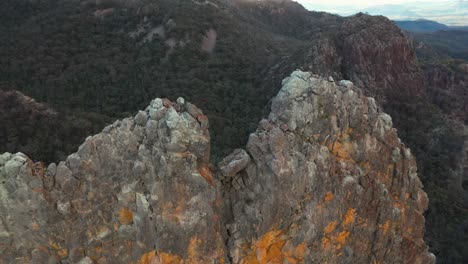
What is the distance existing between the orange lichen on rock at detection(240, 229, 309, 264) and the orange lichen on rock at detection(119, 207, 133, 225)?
106 inches

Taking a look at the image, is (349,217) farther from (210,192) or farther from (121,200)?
(121,200)

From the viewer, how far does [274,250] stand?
9.38 m

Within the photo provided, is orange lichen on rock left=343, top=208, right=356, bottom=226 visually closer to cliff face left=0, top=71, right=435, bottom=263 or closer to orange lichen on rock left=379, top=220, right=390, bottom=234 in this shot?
cliff face left=0, top=71, right=435, bottom=263

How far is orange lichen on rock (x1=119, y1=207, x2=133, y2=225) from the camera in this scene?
27.0 ft

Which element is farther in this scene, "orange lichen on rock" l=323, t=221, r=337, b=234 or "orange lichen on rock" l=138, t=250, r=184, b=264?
"orange lichen on rock" l=323, t=221, r=337, b=234

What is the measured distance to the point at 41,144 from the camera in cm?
2672

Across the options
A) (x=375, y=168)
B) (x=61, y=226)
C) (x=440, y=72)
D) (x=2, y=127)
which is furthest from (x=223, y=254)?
(x=440, y=72)

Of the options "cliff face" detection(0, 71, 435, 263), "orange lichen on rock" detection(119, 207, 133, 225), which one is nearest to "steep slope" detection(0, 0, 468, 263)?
"cliff face" detection(0, 71, 435, 263)

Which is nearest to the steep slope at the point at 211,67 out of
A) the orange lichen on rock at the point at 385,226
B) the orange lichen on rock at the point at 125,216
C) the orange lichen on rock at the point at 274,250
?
the orange lichen on rock at the point at 385,226

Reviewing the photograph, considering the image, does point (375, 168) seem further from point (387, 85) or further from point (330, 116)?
point (387, 85)

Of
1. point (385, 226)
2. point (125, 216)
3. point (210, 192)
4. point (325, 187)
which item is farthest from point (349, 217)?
point (125, 216)

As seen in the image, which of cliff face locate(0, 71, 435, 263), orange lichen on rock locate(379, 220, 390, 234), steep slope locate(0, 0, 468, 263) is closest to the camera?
cliff face locate(0, 71, 435, 263)

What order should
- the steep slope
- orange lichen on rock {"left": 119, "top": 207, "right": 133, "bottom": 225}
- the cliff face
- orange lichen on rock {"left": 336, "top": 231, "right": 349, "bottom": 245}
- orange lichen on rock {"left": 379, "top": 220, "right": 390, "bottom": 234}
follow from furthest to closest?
1. the steep slope
2. orange lichen on rock {"left": 379, "top": 220, "right": 390, "bottom": 234}
3. orange lichen on rock {"left": 336, "top": 231, "right": 349, "bottom": 245}
4. orange lichen on rock {"left": 119, "top": 207, "right": 133, "bottom": 225}
5. the cliff face

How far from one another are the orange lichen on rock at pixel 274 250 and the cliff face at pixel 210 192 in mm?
26
